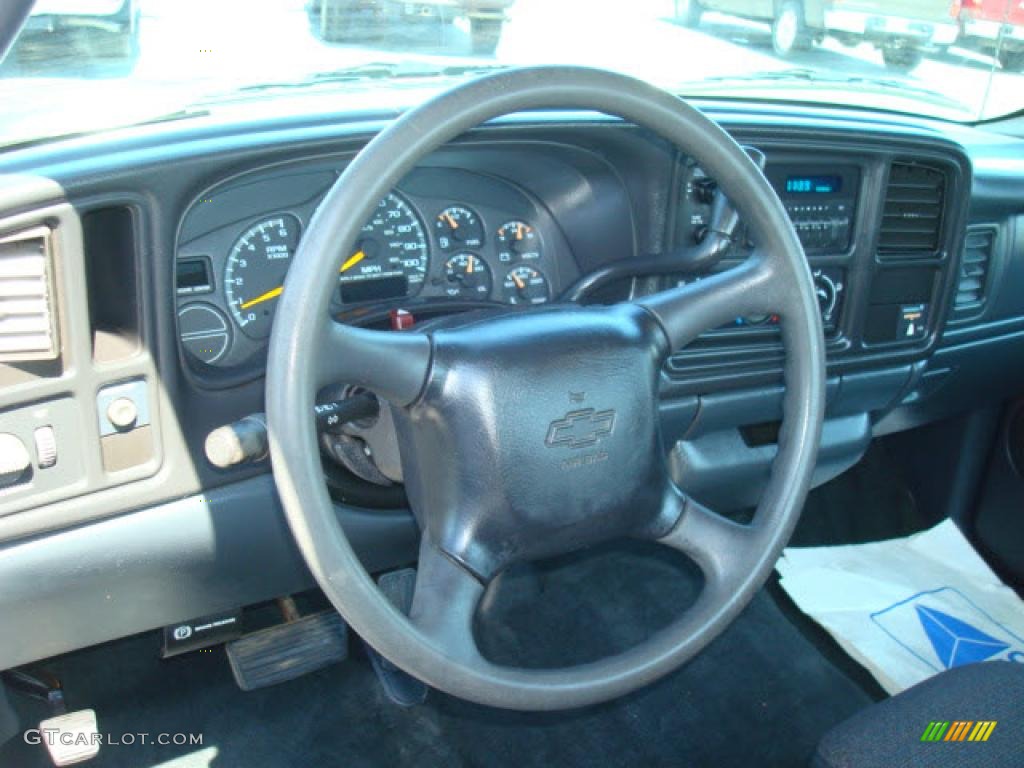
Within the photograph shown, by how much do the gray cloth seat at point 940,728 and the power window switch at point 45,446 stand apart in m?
1.08

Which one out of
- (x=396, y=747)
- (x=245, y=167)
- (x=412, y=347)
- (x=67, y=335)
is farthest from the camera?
(x=396, y=747)

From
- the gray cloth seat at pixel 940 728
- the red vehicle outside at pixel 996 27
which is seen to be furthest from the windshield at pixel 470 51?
the gray cloth seat at pixel 940 728

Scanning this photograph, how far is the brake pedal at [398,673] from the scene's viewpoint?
2.15m

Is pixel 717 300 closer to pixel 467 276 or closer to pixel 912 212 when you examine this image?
pixel 467 276

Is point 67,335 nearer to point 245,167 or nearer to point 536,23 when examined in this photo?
point 245,167

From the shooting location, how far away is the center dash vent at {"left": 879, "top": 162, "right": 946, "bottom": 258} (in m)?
2.21

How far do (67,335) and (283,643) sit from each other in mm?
1007

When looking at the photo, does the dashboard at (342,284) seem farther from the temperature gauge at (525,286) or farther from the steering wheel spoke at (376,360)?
the steering wheel spoke at (376,360)

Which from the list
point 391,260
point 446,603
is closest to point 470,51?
point 391,260

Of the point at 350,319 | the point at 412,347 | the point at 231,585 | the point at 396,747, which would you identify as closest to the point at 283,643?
the point at 396,747

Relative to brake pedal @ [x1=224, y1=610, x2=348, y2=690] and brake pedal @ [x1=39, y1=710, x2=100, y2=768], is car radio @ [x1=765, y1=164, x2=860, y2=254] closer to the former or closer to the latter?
brake pedal @ [x1=224, y1=610, x2=348, y2=690]

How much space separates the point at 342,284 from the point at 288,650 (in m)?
0.87

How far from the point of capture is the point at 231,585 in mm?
1807

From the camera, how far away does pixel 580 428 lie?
1.34m
